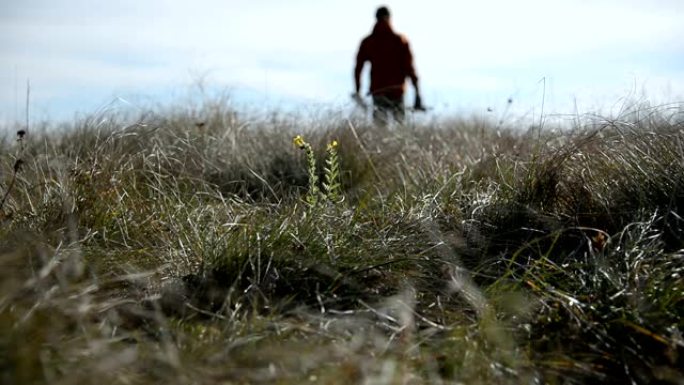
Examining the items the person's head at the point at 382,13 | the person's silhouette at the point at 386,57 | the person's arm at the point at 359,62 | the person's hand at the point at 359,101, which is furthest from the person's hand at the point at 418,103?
the person's hand at the point at 359,101

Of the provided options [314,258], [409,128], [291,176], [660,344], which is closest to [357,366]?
[314,258]

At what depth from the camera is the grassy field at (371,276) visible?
83.8 inches

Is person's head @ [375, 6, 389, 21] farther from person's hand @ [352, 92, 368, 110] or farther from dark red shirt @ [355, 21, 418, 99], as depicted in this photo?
person's hand @ [352, 92, 368, 110]

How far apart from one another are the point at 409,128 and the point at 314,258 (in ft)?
11.8

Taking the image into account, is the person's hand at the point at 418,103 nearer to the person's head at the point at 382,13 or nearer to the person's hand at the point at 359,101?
the person's head at the point at 382,13

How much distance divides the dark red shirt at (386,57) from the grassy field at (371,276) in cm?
380

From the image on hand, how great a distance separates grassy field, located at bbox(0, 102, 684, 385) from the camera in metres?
2.13

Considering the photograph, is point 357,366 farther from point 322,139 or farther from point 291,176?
point 322,139

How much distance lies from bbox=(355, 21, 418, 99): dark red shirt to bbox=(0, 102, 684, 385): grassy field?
150 inches

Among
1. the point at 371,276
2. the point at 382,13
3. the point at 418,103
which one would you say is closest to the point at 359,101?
the point at 418,103

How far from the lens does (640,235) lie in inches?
109

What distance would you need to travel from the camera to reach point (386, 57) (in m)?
7.86

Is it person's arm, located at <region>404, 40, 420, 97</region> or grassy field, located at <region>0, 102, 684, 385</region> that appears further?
person's arm, located at <region>404, 40, 420, 97</region>

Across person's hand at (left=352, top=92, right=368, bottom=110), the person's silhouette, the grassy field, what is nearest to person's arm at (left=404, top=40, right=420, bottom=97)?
the person's silhouette
